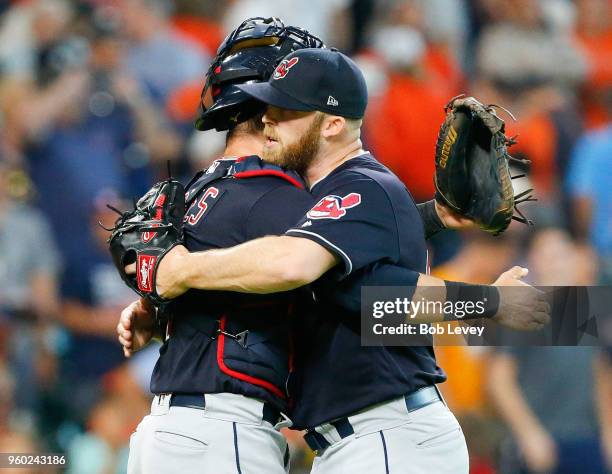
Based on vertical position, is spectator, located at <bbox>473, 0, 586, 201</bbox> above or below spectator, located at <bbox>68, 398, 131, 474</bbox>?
above

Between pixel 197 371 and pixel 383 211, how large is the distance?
74 cm

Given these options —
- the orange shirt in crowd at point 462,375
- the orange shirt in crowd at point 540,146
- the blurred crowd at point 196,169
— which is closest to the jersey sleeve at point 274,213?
the blurred crowd at point 196,169

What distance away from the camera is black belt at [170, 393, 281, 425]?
10.4 ft

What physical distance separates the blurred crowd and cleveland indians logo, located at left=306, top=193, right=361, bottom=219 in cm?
258

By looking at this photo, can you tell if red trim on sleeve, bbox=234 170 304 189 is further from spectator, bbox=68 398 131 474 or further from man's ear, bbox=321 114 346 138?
spectator, bbox=68 398 131 474

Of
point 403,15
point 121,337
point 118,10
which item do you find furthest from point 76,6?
point 121,337

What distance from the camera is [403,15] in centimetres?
786

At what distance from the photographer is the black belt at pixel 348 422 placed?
3.23 metres

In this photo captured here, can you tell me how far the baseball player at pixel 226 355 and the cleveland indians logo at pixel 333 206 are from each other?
10 centimetres

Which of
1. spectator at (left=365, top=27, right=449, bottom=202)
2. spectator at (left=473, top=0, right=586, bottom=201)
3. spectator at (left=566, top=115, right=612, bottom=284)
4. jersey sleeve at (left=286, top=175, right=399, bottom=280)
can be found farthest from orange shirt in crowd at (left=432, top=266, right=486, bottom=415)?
jersey sleeve at (left=286, top=175, right=399, bottom=280)

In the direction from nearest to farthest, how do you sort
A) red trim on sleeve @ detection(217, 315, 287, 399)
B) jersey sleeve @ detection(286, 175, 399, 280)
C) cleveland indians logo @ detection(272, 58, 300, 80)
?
jersey sleeve @ detection(286, 175, 399, 280) < red trim on sleeve @ detection(217, 315, 287, 399) < cleveland indians logo @ detection(272, 58, 300, 80)

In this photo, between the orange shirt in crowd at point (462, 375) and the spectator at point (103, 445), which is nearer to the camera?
the spectator at point (103, 445)

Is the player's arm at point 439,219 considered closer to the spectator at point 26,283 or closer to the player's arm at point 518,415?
the player's arm at point 518,415

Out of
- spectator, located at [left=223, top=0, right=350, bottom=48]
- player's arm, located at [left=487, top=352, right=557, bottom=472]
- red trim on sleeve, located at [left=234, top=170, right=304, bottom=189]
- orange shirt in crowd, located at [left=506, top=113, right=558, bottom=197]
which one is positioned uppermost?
spectator, located at [left=223, top=0, right=350, bottom=48]
